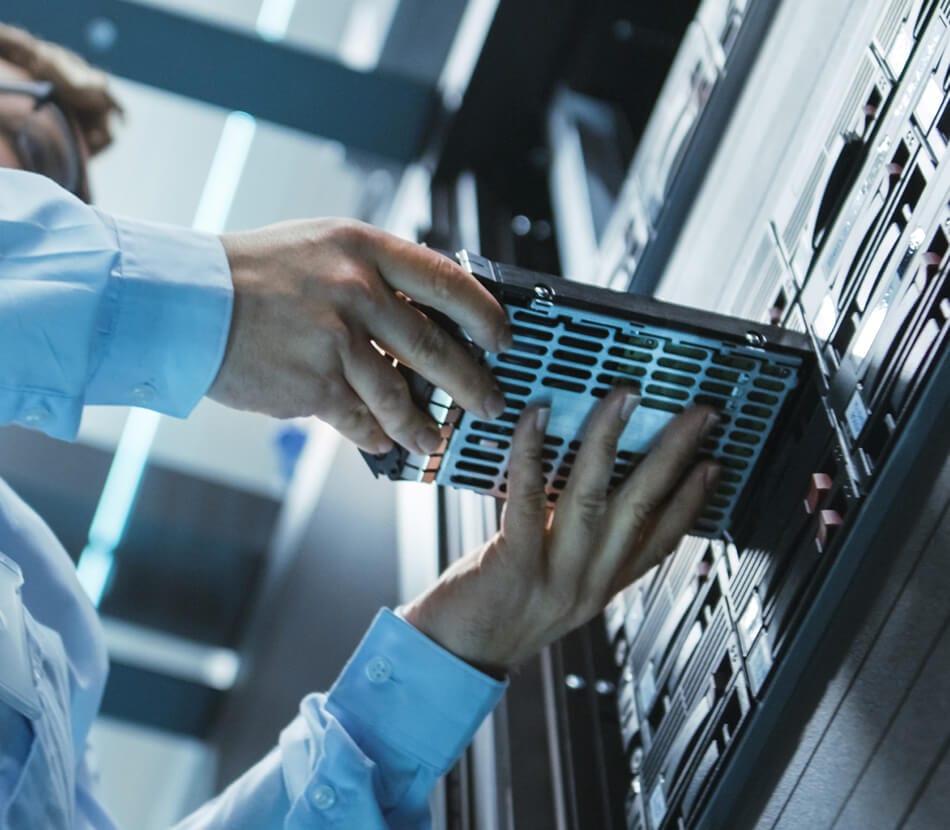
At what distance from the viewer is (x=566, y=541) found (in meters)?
0.96

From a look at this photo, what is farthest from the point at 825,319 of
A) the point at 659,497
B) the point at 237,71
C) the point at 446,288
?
the point at 237,71

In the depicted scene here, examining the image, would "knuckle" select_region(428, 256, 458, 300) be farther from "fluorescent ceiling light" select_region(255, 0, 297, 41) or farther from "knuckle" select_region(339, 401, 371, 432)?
"fluorescent ceiling light" select_region(255, 0, 297, 41)

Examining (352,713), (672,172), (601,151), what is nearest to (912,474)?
(352,713)

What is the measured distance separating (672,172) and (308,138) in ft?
3.29

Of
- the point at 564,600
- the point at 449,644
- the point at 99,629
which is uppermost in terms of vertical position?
the point at 564,600

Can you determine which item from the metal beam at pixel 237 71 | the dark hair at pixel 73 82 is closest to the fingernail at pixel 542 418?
the dark hair at pixel 73 82

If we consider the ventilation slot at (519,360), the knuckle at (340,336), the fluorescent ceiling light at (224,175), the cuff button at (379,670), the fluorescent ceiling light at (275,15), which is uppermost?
the ventilation slot at (519,360)

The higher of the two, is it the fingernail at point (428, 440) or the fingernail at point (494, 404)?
the fingernail at point (494, 404)

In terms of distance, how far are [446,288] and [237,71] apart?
1.51m

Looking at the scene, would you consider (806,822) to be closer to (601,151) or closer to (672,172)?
(672,172)

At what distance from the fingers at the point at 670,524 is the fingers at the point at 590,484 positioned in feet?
0.08

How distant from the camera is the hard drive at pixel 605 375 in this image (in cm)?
83

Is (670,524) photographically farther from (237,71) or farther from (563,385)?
(237,71)

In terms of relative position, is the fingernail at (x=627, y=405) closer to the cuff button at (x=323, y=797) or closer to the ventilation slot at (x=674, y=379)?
the ventilation slot at (x=674, y=379)
